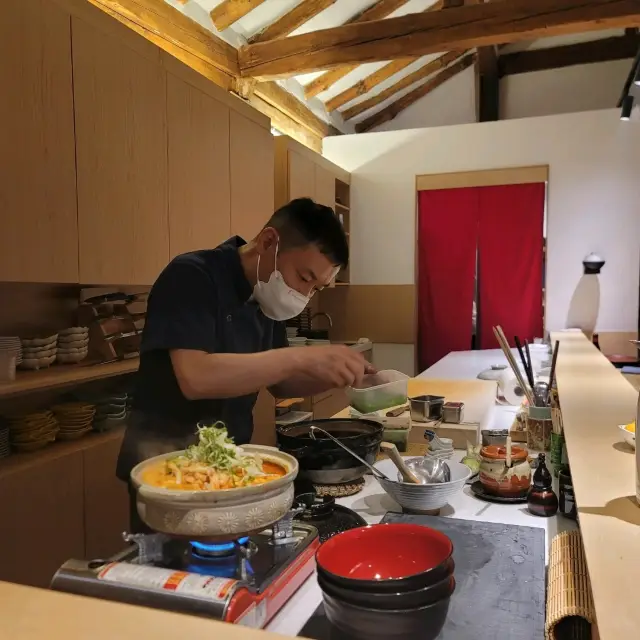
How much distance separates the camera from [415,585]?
30.0 inches

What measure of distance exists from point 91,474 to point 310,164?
3.25 meters

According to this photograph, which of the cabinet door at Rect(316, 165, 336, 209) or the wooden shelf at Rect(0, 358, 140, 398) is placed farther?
the cabinet door at Rect(316, 165, 336, 209)

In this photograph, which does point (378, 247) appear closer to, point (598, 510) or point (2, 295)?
point (2, 295)

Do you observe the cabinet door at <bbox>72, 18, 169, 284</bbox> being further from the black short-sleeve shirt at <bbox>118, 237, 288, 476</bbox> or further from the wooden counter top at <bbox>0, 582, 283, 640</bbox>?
the wooden counter top at <bbox>0, 582, 283, 640</bbox>

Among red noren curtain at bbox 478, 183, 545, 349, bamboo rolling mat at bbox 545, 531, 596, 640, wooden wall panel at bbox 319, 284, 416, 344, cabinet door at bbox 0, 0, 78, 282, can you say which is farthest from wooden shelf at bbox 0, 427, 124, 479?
red noren curtain at bbox 478, 183, 545, 349

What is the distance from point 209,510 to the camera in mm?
812

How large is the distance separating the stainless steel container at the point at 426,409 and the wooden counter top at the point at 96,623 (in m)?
1.32

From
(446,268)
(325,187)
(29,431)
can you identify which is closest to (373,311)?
(446,268)

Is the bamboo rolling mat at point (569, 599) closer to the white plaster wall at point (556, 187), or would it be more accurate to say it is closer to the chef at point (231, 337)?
the chef at point (231, 337)

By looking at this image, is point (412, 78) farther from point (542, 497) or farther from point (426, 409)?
point (542, 497)

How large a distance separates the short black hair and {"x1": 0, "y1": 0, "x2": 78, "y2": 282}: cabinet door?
43.7 inches

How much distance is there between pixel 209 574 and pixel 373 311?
5053mm

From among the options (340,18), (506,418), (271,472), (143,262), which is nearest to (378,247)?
(340,18)

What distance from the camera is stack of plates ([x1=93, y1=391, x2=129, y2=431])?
2598mm
